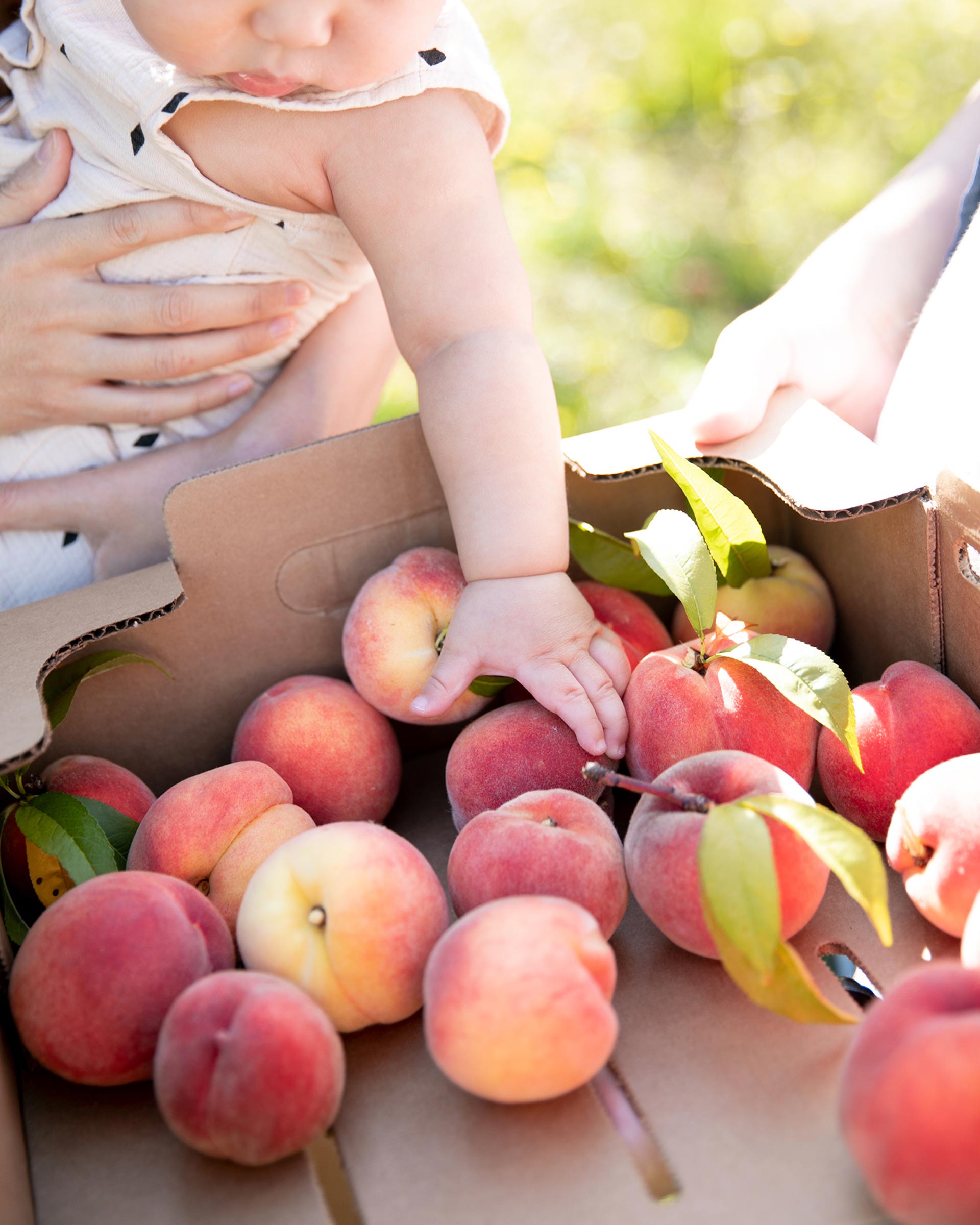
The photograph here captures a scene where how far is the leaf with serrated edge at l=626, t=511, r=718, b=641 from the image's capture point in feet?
2.54

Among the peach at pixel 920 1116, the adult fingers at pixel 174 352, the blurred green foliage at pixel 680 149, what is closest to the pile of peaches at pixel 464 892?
the peach at pixel 920 1116

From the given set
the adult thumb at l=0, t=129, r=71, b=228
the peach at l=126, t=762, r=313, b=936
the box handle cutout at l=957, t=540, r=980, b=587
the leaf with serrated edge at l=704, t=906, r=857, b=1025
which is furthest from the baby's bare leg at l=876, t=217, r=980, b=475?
the adult thumb at l=0, t=129, r=71, b=228

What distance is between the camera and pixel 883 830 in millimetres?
747

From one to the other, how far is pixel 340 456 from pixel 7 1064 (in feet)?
1.56

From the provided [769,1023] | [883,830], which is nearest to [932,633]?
[883,830]

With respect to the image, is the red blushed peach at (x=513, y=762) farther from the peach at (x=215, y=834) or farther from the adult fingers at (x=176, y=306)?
the adult fingers at (x=176, y=306)

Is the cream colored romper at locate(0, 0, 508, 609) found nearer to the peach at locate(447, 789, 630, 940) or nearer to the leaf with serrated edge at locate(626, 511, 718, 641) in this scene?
the leaf with serrated edge at locate(626, 511, 718, 641)

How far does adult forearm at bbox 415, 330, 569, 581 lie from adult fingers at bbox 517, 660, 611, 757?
0.25 ft

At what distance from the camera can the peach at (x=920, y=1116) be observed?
1.52 ft

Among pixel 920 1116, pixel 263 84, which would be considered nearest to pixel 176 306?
pixel 263 84

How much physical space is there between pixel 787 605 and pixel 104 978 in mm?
559

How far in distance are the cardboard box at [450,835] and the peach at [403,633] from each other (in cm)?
6

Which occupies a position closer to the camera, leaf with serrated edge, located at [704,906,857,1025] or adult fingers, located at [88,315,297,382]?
leaf with serrated edge, located at [704,906,857,1025]

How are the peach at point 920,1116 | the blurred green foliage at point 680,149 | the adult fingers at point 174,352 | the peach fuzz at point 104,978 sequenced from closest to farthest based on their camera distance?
the peach at point 920,1116 < the peach fuzz at point 104,978 < the adult fingers at point 174,352 < the blurred green foliage at point 680,149
